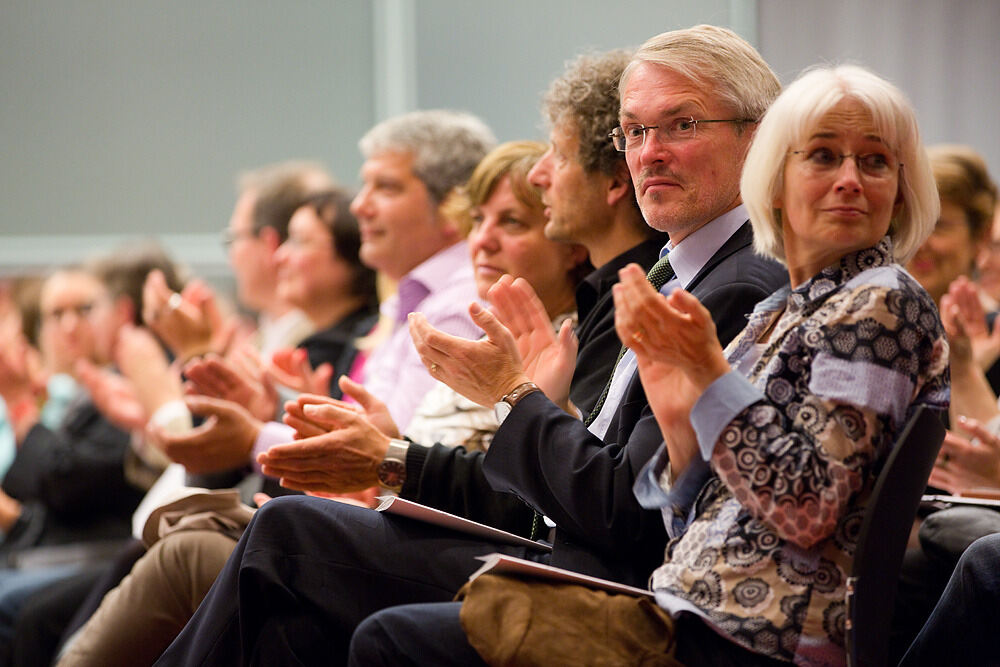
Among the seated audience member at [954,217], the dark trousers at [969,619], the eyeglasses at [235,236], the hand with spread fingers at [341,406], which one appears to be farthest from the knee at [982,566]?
the eyeglasses at [235,236]

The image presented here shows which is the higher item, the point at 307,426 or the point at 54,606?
the point at 307,426

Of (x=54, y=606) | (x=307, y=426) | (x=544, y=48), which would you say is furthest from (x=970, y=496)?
(x=54, y=606)

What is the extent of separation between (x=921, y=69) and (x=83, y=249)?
4557 millimetres

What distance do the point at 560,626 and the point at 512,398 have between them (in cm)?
44

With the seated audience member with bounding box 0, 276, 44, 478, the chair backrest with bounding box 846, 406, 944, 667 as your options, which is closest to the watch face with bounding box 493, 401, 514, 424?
the chair backrest with bounding box 846, 406, 944, 667

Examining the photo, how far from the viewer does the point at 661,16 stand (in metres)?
2.91

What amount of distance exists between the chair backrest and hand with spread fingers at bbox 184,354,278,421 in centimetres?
203

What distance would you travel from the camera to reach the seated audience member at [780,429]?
4.67 feet

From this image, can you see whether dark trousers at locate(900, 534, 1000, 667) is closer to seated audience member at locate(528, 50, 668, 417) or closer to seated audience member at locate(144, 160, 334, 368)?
seated audience member at locate(528, 50, 668, 417)

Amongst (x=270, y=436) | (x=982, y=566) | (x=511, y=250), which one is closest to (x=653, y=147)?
(x=511, y=250)

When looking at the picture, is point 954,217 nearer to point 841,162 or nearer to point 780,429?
point 841,162

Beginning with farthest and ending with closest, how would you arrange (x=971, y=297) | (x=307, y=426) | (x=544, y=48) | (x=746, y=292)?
(x=544, y=48), (x=971, y=297), (x=307, y=426), (x=746, y=292)

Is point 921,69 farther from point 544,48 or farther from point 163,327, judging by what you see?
point 163,327

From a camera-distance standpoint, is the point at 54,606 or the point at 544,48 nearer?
the point at 54,606
